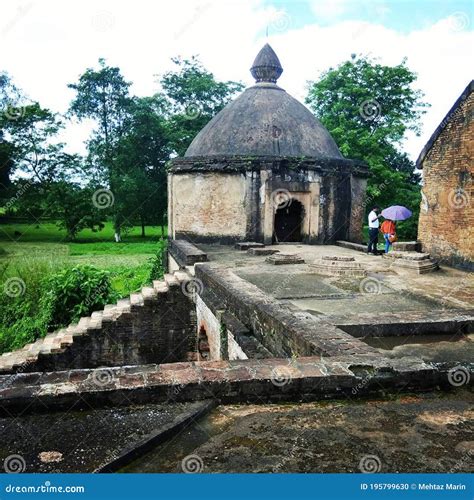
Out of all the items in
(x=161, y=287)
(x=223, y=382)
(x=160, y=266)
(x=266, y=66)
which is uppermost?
(x=266, y=66)

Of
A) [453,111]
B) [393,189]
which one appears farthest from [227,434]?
[393,189]

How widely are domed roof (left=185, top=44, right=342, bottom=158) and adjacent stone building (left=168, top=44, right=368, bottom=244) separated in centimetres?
3

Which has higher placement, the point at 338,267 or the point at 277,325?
the point at 338,267

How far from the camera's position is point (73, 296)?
12508 millimetres

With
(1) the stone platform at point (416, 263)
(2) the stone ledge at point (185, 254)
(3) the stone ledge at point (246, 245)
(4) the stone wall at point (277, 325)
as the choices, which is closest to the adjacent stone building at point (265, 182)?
(3) the stone ledge at point (246, 245)

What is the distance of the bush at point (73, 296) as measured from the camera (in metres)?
12.4

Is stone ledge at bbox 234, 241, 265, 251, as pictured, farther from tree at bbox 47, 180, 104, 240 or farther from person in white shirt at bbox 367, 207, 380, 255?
tree at bbox 47, 180, 104, 240

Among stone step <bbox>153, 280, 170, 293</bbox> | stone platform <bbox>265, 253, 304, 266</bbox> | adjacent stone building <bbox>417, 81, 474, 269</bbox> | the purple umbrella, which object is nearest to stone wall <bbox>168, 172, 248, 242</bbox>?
stone platform <bbox>265, 253, 304, 266</bbox>

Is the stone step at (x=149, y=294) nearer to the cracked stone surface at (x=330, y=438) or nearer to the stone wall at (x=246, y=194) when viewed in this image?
the stone wall at (x=246, y=194)

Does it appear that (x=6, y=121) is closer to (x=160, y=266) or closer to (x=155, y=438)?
(x=160, y=266)

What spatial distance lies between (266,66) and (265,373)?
15.5 meters

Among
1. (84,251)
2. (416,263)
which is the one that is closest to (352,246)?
(416,263)

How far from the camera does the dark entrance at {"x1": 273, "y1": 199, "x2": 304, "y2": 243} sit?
16.2 metres

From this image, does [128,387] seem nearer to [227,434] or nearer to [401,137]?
[227,434]
